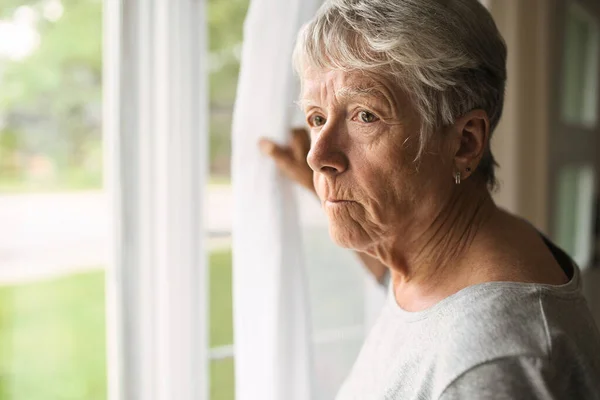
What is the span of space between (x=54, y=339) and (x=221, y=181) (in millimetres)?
488

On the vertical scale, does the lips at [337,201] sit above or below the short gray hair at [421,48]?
below

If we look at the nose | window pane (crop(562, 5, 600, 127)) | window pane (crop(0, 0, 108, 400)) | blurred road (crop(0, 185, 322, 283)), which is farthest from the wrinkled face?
window pane (crop(562, 5, 600, 127))

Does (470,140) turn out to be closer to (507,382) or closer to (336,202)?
(336,202)

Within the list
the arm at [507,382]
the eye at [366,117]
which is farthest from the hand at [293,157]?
the arm at [507,382]

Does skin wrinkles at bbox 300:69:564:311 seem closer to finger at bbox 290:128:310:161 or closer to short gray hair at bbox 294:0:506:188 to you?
short gray hair at bbox 294:0:506:188

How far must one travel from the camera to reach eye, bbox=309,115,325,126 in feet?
3.41

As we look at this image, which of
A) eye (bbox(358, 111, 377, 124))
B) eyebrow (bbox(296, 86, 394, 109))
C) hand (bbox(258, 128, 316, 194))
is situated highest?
eyebrow (bbox(296, 86, 394, 109))

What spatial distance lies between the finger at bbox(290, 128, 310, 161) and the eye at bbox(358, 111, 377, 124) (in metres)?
0.26

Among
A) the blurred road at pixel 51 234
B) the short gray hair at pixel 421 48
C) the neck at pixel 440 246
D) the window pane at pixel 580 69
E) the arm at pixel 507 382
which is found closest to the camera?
the arm at pixel 507 382

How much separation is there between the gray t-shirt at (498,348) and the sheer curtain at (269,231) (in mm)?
268

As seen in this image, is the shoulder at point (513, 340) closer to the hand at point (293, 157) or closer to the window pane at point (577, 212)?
the hand at point (293, 157)

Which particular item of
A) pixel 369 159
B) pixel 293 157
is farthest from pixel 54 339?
pixel 369 159

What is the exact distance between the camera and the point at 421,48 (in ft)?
2.96

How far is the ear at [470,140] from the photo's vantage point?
0.97m
